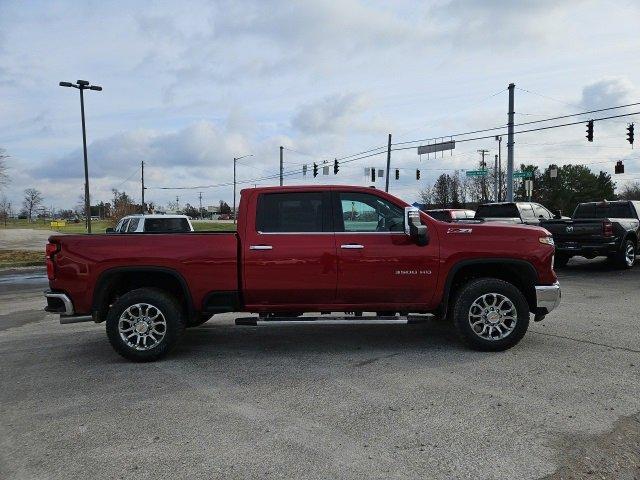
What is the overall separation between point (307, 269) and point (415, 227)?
4.03 feet

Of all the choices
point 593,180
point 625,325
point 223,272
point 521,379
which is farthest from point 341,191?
point 593,180

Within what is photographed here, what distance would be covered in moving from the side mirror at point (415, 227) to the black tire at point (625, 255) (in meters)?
10.3

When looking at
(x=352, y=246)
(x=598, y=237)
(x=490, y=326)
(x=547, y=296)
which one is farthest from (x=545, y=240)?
(x=598, y=237)

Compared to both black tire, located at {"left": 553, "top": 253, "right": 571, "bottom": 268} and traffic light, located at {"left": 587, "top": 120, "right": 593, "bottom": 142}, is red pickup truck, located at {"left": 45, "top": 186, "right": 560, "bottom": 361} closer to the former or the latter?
black tire, located at {"left": 553, "top": 253, "right": 571, "bottom": 268}

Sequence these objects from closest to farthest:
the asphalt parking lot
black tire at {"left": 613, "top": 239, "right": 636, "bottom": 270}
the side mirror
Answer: the asphalt parking lot
the side mirror
black tire at {"left": 613, "top": 239, "right": 636, "bottom": 270}

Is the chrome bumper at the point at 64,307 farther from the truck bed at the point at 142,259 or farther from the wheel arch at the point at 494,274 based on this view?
the wheel arch at the point at 494,274

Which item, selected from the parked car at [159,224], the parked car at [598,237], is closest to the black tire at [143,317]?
the parked car at [159,224]

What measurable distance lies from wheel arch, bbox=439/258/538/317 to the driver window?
2.69ft

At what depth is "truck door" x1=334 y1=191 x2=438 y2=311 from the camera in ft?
18.3

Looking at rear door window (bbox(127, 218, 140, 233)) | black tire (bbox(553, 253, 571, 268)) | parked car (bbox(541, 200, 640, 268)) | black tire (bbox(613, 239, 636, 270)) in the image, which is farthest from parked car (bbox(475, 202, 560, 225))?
rear door window (bbox(127, 218, 140, 233))

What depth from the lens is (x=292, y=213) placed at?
5.76 m

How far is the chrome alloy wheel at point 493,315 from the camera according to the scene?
5672 millimetres

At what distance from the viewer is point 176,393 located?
4.64 meters

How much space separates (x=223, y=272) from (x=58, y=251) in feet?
5.88
